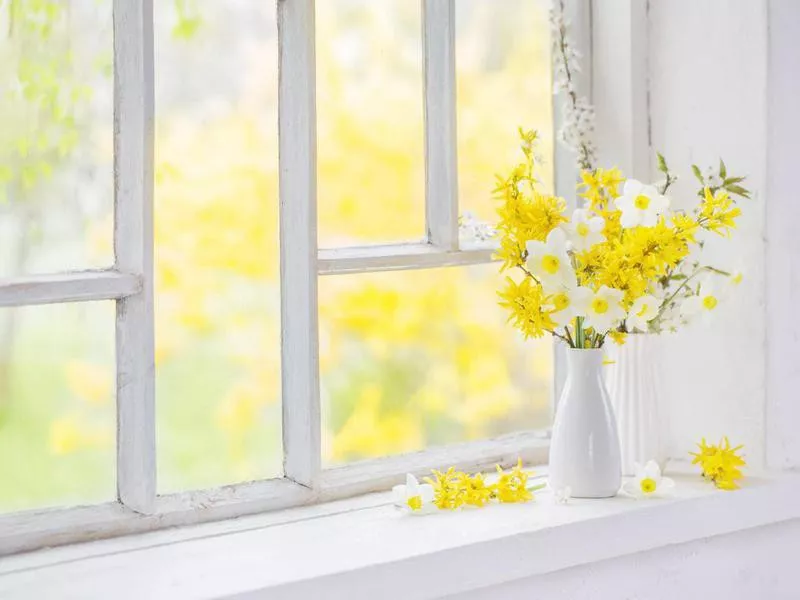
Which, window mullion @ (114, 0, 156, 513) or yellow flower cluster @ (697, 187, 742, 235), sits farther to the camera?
yellow flower cluster @ (697, 187, 742, 235)

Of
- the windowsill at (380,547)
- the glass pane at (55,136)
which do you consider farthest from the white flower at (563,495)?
the glass pane at (55,136)

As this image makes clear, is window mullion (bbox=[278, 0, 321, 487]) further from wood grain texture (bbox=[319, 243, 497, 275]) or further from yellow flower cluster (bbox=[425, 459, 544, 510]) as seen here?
yellow flower cluster (bbox=[425, 459, 544, 510])

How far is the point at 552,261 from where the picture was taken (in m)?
1.50

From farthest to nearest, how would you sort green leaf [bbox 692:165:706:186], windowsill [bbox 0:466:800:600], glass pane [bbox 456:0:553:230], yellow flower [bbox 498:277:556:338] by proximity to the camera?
glass pane [bbox 456:0:553:230]
green leaf [bbox 692:165:706:186]
yellow flower [bbox 498:277:556:338]
windowsill [bbox 0:466:800:600]

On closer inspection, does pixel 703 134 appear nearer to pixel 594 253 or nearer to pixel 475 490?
pixel 594 253

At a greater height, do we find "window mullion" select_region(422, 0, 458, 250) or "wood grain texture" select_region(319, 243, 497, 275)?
"window mullion" select_region(422, 0, 458, 250)

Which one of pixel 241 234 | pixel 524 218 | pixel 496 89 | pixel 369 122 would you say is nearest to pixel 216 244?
pixel 241 234

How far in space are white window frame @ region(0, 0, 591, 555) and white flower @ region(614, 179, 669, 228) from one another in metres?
0.28

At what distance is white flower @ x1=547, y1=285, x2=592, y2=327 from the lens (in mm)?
1489

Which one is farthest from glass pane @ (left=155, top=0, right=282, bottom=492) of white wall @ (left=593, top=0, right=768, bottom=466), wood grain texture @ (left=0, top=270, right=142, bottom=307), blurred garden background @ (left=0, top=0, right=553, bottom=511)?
white wall @ (left=593, top=0, right=768, bottom=466)

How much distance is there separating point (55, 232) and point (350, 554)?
21.7 inches

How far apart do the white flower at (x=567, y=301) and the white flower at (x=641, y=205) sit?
0.13 m

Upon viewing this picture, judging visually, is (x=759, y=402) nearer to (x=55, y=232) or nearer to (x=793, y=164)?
(x=793, y=164)

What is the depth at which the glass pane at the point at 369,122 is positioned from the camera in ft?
5.41
